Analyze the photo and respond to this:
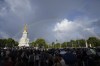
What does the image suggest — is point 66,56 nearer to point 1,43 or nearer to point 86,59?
point 86,59

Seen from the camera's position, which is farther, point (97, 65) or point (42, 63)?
point (42, 63)

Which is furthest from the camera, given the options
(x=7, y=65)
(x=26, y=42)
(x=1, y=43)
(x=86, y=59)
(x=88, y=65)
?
(x=1, y=43)

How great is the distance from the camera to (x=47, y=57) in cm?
2567

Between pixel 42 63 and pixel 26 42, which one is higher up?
pixel 26 42

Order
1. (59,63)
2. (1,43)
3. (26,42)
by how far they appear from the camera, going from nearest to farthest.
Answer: (59,63), (26,42), (1,43)

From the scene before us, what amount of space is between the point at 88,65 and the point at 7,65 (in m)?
10.4

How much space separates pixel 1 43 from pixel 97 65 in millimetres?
167566

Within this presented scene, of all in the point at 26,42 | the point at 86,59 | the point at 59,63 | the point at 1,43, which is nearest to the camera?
the point at 59,63

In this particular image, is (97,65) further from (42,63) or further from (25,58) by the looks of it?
(25,58)

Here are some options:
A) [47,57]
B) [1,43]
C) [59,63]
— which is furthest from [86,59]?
[1,43]

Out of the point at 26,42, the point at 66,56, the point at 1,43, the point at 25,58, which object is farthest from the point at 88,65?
the point at 1,43

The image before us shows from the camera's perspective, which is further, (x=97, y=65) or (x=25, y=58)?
(x=25, y=58)

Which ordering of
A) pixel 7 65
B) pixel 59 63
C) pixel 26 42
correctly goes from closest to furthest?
1. pixel 59 63
2. pixel 7 65
3. pixel 26 42

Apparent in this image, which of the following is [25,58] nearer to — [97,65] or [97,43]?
[97,65]
